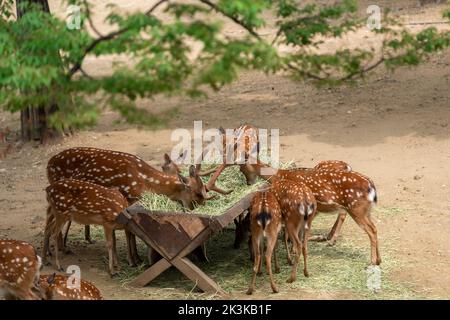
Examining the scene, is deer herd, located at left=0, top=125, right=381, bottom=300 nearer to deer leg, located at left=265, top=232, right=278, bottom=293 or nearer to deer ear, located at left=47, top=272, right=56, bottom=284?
deer leg, located at left=265, top=232, right=278, bottom=293

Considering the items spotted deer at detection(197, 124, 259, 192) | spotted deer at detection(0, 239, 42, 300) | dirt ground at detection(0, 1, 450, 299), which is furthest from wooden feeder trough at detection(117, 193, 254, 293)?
spotted deer at detection(0, 239, 42, 300)

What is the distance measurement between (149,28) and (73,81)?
0.66m

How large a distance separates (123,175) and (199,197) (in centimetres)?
92

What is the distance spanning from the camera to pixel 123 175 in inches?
348

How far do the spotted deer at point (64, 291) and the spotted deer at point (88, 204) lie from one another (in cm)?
132

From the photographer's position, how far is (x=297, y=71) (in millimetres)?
7199

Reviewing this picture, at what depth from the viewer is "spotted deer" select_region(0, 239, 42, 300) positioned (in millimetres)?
6973

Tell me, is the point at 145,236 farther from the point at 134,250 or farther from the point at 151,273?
the point at 134,250

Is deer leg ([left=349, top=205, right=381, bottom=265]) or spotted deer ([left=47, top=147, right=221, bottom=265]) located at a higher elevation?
spotted deer ([left=47, top=147, right=221, bottom=265])

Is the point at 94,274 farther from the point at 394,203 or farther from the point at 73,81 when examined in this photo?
the point at 394,203

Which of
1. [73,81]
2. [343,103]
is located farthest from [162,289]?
[343,103]

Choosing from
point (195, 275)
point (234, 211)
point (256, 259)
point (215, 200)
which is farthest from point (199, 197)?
point (256, 259)

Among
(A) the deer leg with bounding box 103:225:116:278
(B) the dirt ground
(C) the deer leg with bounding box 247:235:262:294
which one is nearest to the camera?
(C) the deer leg with bounding box 247:235:262:294

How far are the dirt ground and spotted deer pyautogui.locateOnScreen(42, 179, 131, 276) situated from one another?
1.74 feet
